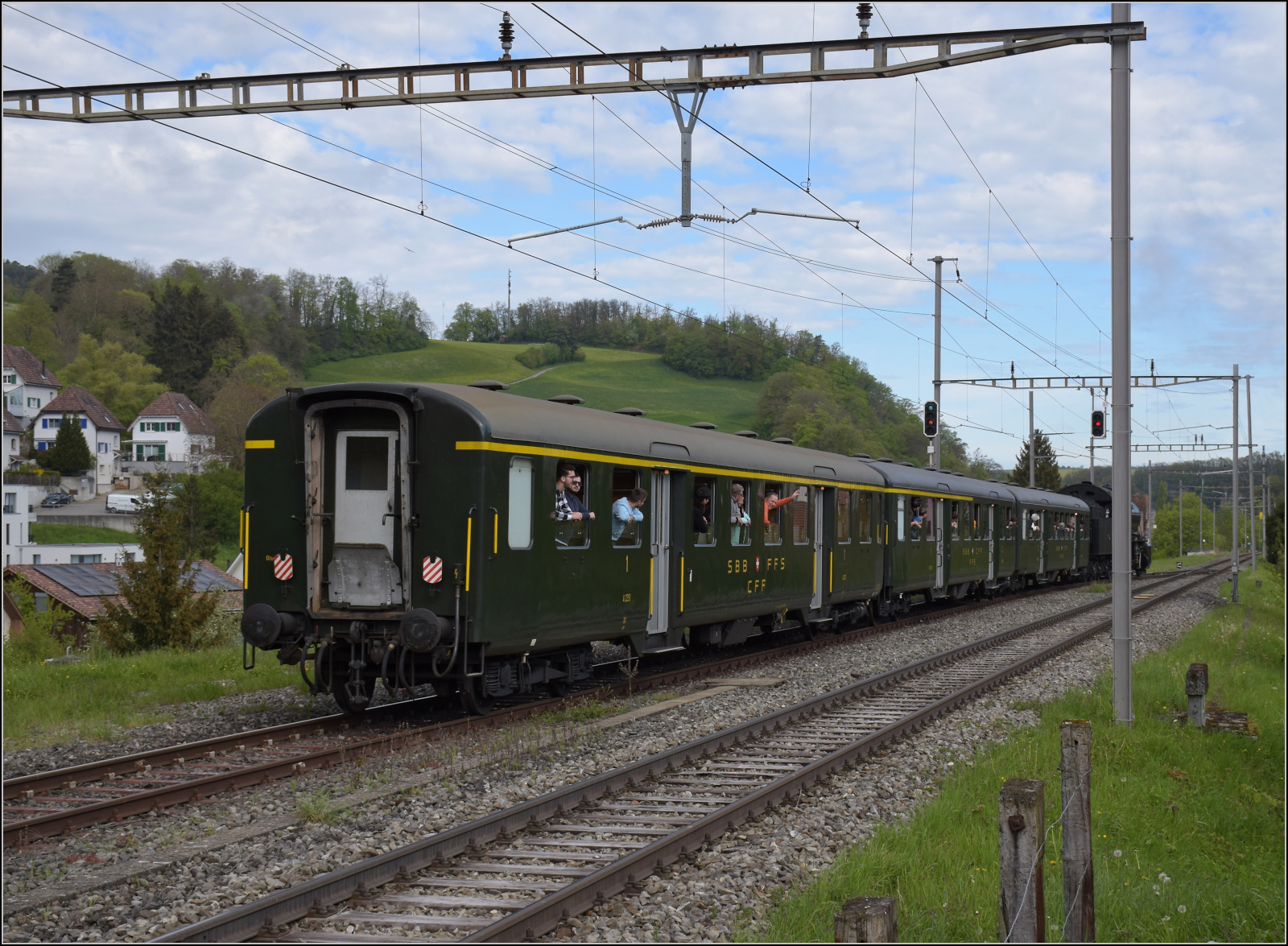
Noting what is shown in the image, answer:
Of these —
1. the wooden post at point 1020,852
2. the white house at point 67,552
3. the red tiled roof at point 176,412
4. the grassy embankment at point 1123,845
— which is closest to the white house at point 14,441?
the red tiled roof at point 176,412

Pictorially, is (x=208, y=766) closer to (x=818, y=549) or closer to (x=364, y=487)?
(x=364, y=487)

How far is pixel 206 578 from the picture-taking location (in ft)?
156

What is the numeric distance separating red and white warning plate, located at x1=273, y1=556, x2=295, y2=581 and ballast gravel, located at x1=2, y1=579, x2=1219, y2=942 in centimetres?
245

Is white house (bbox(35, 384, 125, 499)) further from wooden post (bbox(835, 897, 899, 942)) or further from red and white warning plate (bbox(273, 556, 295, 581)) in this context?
wooden post (bbox(835, 897, 899, 942))

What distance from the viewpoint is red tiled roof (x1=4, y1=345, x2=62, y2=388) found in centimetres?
8544

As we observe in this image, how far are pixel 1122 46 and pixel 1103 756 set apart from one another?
23.4ft

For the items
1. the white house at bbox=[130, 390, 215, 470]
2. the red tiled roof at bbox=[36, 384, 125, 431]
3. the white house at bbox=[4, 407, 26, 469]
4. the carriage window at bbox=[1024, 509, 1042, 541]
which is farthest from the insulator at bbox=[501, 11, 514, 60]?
the red tiled roof at bbox=[36, 384, 125, 431]

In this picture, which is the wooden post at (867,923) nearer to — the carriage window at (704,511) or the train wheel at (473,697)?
Answer: the train wheel at (473,697)

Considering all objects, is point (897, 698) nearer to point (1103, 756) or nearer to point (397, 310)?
point (1103, 756)

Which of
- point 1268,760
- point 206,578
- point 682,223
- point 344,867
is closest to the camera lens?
point 344,867

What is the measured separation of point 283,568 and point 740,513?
7.00 m

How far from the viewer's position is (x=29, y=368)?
290 feet

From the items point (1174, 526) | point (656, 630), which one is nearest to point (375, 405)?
point (656, 630)

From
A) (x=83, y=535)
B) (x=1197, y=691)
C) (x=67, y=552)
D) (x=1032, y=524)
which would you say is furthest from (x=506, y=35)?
(x=83, y=535)
